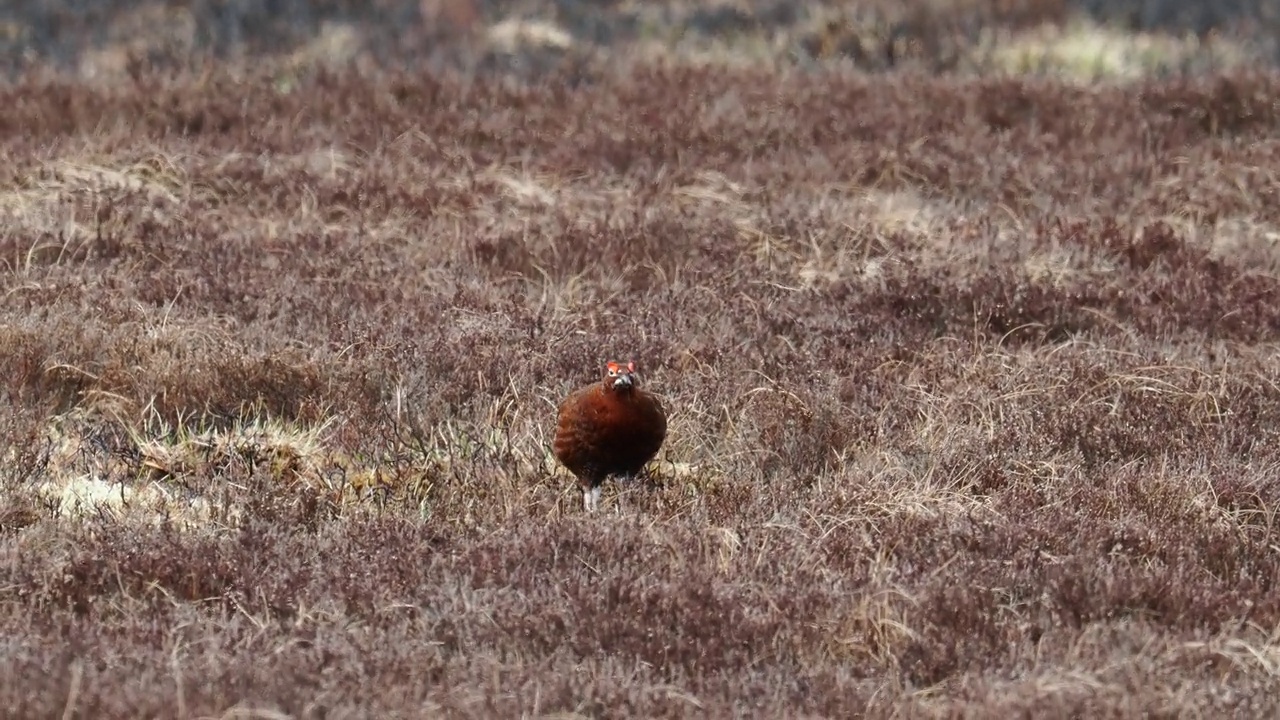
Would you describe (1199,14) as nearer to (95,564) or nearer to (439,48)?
(439,48)

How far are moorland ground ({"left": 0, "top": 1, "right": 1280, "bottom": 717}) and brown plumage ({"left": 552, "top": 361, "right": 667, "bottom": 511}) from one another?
12 cm

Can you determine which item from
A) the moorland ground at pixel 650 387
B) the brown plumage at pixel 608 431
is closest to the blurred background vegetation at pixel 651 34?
the moorland ground at pixel 650 387

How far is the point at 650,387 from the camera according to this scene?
7.03 m

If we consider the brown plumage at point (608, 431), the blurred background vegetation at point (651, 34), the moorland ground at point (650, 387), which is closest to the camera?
the moorland ground at point (650, 387)

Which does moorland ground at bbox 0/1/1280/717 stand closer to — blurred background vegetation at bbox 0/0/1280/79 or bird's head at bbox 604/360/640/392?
bird's head at bbox 604/360/640/392

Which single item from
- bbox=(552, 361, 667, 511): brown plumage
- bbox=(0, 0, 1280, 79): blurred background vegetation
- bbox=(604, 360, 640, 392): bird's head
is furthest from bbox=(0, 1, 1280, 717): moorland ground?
bbox=(0, 0, 1280, 79): blurred background vegetation

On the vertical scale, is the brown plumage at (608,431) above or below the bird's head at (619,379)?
below

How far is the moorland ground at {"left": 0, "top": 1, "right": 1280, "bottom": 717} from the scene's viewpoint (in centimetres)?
439

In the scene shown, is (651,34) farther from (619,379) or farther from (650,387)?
(619,379)

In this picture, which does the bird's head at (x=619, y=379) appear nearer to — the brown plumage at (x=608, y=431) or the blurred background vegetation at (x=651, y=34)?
the brown plumage at (x=608, y=431)

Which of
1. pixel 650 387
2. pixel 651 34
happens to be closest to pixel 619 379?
pixel 650 387

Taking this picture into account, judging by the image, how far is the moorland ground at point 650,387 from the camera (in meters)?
4.39

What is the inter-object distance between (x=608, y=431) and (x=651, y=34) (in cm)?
1126

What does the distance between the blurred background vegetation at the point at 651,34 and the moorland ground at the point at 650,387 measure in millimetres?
1576
